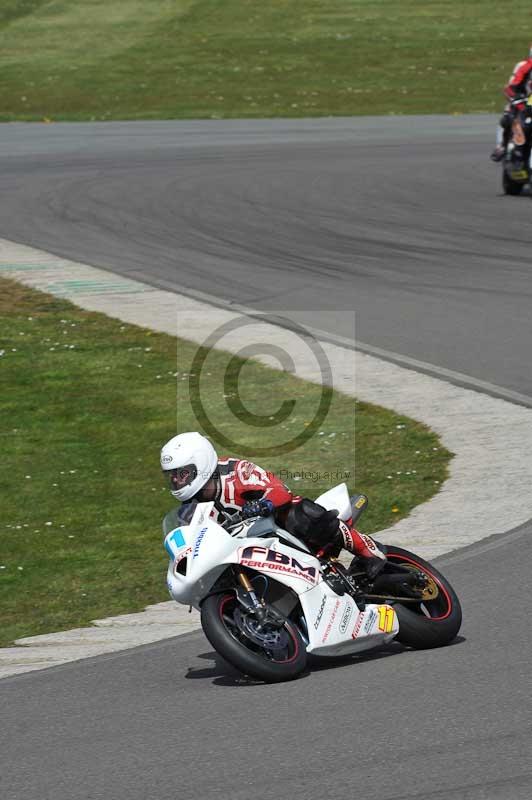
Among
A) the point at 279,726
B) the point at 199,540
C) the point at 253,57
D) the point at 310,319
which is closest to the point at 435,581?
the point at 199,540

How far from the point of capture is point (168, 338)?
50.6ft

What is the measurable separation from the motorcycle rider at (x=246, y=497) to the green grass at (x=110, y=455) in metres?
1.65

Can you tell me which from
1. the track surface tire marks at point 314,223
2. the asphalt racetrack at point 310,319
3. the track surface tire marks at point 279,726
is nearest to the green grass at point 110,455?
the asphalt racetrack at point 310,319

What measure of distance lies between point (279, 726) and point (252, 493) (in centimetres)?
146

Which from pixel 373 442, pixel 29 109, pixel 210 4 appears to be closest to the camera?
pixel 373 442

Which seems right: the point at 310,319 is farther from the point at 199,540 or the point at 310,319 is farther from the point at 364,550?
the point at 199,540

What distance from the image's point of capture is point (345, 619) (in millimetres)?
7086

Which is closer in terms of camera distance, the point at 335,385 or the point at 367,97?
the point at 335,385

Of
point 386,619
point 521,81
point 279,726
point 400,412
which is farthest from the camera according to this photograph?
point 521,81

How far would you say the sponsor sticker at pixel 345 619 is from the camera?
7059 millimetres

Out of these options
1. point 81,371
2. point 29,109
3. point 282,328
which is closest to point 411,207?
point 282,328

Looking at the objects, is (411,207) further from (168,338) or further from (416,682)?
(416,682)

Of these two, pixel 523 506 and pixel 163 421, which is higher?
pixel 523 506

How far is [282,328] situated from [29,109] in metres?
26.8
